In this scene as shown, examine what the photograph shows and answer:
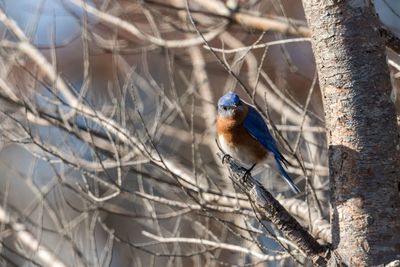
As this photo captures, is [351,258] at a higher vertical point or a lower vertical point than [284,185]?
lower

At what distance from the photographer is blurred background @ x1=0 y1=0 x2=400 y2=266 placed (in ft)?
12.1

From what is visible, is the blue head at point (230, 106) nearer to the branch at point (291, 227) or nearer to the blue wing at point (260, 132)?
the blue wing at point (260, 132)

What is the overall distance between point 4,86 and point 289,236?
7.19ft

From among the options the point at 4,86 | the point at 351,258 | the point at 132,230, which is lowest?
the point at 351,258

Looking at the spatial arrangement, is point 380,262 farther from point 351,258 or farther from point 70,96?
point 70,96

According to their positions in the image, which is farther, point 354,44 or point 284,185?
point 284,185

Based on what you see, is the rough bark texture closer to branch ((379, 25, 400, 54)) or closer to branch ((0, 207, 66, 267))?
branch ((379, 25, 400, 54))

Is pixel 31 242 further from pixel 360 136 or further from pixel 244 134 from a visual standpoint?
pixel 360 136

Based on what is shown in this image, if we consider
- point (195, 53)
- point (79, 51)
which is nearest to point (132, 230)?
point (79, 51)

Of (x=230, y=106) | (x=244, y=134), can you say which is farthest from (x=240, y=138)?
(x=230, y=106)

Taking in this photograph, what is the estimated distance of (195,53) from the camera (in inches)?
225

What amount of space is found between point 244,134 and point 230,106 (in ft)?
0.56

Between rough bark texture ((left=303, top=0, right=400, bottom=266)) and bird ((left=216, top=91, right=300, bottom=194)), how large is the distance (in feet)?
4.21

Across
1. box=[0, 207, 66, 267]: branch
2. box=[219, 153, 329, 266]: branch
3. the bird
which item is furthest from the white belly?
box=[219, 153, 329, 266]: branch
